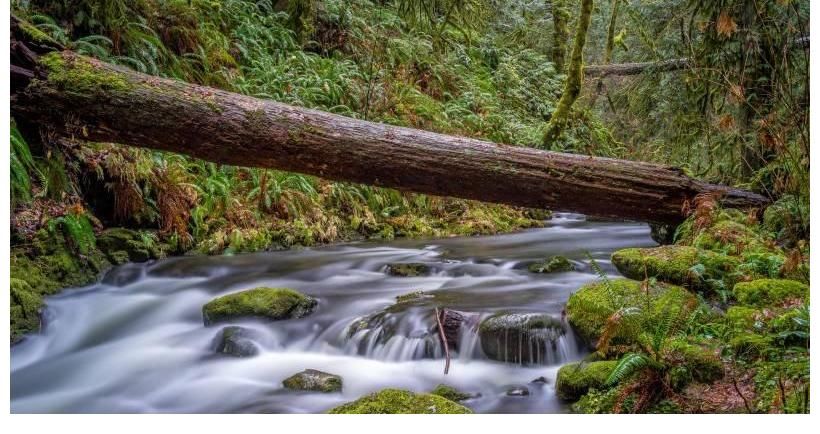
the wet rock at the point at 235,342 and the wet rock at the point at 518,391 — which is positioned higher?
the wet rock at the point at 518,391

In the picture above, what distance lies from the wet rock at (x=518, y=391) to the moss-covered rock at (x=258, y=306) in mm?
1792

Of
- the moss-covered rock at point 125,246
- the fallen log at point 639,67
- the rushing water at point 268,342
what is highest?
the fallen log at point 639,67

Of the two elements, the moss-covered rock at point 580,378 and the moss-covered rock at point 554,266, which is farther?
the moss-covered rock at point 554,266

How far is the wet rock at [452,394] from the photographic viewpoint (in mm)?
3199

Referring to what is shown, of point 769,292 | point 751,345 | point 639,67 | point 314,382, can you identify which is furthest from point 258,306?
point 639,67

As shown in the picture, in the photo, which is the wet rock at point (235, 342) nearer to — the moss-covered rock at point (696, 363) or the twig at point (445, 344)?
the twig at point (445, 344)

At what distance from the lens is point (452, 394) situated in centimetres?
325

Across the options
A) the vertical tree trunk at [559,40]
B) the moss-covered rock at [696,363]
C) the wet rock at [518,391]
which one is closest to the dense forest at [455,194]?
the moss-covered rock at [696,363]

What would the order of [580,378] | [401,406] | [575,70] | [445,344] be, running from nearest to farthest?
1. [401,406]
2. [580,378]
3. [445,344]
4. [575,70]

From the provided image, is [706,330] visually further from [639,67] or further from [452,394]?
[639,67]

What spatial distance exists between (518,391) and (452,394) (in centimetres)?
35

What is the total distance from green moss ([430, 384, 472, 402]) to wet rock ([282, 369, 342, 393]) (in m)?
0.55
